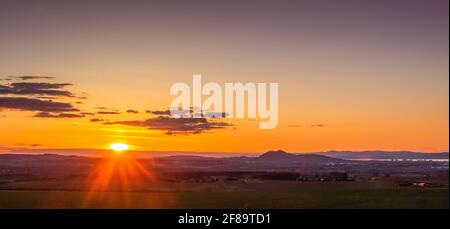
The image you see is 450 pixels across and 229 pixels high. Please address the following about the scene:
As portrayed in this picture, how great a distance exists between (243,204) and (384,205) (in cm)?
1818
